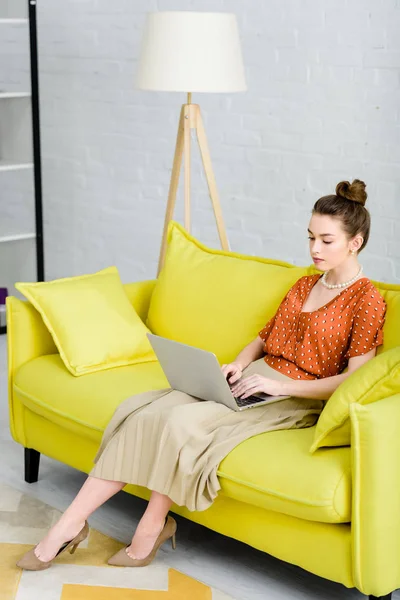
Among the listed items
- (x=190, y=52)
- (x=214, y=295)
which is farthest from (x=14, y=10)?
(x=214, y=295)

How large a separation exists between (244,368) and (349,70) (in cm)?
167

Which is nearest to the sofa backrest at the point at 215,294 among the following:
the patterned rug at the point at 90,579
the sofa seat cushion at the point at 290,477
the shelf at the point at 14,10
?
the sofa seat cushion at the point at 290,477

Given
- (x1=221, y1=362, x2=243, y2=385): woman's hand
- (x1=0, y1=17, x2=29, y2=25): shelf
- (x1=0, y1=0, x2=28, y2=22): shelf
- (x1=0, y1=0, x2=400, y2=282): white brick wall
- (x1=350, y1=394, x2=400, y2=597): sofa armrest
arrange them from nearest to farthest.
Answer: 1. (x1=350, y1=394, x2=400, y2=597): sofa armrest
2. (x1=221, y1=362, x2=243, y2=385): woman's hand
3. (x1=0, y1=0, x2=400, y2=282): white brick wall
4. (x1=0, y1=17, x2=29, y2=25): shelf
5. (x1=0, y1=0, x2=28, y2=22): shelf

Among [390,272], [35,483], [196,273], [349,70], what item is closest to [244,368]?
[196,273]

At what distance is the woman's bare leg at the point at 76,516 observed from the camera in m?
2.71

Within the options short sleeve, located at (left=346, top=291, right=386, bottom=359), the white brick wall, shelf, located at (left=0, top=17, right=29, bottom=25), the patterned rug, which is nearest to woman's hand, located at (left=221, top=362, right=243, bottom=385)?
short sleeve, located at (left=346, top=291, right=386, bottom=359)

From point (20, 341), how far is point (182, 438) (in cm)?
97

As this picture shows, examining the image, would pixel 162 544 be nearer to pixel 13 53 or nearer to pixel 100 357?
pixel 100 357

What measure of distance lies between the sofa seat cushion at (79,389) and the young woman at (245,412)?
5.9 inches

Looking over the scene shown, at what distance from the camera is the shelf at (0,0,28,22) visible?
5.08 metres

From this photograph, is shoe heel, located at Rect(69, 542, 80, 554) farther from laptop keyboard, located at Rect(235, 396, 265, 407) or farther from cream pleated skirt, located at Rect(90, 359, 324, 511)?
laptop keyboard, located at Rect(235, 396, 265, 407)

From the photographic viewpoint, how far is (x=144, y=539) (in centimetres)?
273

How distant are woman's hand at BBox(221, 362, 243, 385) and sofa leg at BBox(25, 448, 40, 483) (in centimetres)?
85

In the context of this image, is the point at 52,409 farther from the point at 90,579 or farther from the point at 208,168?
the point at 208,168
